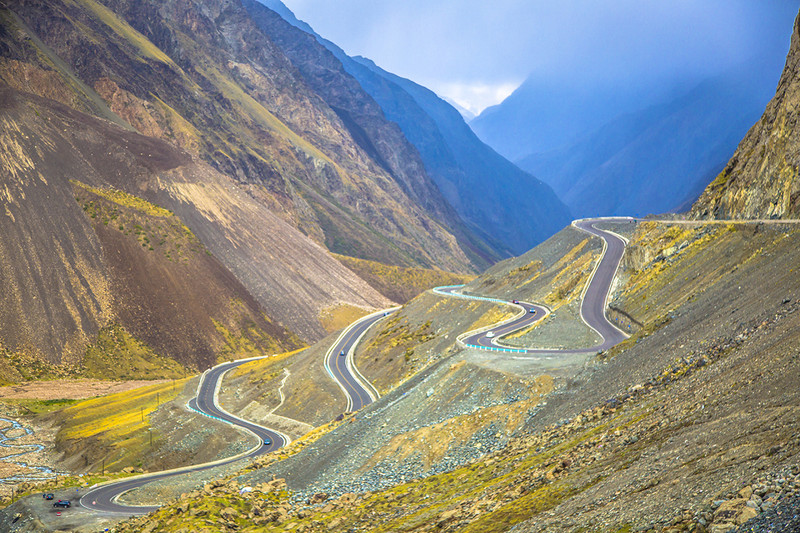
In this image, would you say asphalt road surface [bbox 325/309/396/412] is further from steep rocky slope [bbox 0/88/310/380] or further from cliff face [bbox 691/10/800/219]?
cliff face [bbox 691/10/800/219]

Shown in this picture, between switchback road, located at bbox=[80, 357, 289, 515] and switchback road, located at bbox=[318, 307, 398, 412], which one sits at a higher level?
switchback road, located at bbox=[318, 307, 398, 412]

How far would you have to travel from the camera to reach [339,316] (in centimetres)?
A: 13050

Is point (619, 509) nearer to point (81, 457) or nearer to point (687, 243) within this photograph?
point (687, 243)

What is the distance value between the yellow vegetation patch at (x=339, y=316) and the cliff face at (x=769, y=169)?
80.3m

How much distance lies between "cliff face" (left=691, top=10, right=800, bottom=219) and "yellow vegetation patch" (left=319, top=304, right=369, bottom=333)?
80272mm

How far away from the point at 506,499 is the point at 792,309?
43.6 feet

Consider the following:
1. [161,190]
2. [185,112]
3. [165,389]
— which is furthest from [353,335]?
[185,112]

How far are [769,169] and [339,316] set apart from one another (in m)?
93.6

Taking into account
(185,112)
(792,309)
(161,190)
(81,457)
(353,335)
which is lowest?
(81,457)

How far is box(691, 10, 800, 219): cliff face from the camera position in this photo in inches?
1743

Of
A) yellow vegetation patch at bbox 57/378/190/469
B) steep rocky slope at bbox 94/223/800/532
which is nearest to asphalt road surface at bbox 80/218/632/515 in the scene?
steep rocky slope at bbox 94/223/800/532

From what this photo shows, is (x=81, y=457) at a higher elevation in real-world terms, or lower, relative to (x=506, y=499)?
lower

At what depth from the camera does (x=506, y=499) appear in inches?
824

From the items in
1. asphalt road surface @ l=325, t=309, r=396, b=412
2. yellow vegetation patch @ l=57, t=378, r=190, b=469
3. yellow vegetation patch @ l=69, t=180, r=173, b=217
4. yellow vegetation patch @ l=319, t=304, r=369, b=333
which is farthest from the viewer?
yellow vegetation patch @ l=319, t=304, r=369, b=333
